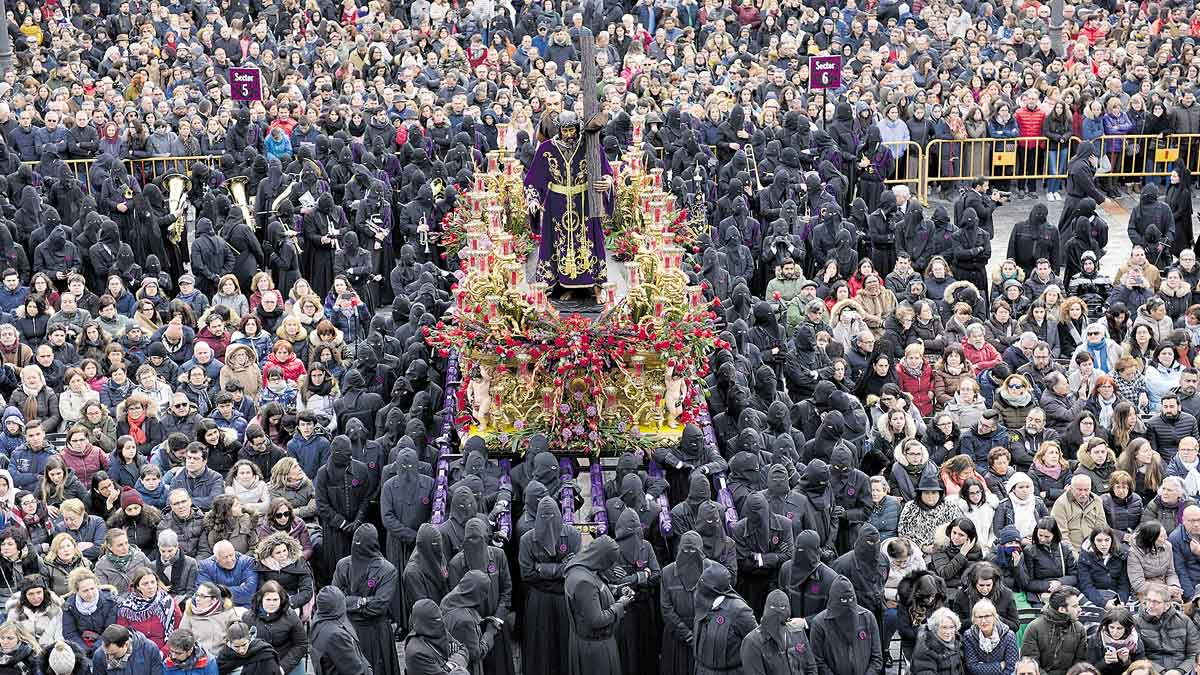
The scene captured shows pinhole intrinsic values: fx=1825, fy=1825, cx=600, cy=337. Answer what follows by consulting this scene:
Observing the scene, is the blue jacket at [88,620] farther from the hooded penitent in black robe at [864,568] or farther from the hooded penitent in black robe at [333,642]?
the hooded penitent in black robe at [864,568]

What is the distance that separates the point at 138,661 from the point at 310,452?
3947mm

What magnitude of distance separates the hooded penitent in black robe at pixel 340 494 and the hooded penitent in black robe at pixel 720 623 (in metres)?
3.77

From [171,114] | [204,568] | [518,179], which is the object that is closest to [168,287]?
[518,179]

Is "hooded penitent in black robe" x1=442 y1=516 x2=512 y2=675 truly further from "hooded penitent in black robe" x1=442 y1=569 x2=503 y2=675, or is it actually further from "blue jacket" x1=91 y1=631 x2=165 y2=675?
"blue jacket" x1=91 y1=631 x2=165 y2=675

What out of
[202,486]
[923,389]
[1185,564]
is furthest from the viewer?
[923,389]

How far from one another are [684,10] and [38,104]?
11.9 meters

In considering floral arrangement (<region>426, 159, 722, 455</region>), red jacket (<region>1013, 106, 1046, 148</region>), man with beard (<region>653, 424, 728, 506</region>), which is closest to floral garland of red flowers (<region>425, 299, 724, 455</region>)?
floral arrangement (<region>426, 159, 722, 455</region>)

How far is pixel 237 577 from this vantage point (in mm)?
13570

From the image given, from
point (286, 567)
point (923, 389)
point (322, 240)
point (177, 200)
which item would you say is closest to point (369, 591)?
point (286, 567)

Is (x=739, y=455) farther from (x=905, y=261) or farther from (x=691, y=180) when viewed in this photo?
(x=691, y=180)

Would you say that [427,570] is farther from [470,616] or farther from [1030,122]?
[1030,122]

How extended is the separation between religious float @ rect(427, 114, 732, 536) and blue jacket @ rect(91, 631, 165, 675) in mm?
3618

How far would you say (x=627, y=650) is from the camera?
45.2 feet

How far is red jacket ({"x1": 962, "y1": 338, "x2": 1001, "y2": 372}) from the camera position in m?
17.7
